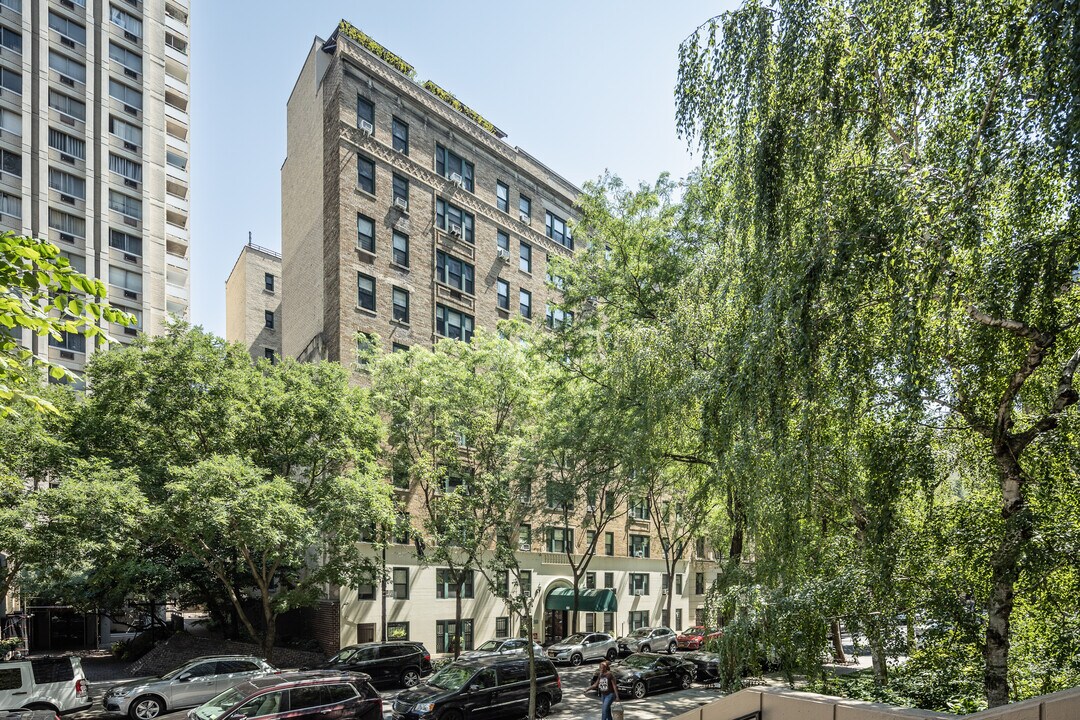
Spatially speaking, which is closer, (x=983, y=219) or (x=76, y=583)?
(x=983, y=219)

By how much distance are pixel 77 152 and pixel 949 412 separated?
5064cm

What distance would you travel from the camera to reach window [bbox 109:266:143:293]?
4409cm

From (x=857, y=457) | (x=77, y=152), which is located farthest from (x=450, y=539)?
(x=77, y=152)

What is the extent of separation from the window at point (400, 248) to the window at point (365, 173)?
101 inches

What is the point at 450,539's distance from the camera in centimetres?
2350

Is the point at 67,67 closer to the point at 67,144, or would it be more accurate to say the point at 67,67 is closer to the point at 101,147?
the point at 67,144

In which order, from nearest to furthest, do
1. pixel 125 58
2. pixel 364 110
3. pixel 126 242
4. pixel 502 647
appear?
pixel 502 647 < pixel 364 110 < pixel 126 242 < pixel 125 58

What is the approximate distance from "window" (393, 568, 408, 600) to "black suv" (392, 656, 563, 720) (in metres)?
12.8

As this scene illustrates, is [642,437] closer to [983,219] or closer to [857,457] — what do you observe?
[857,457]

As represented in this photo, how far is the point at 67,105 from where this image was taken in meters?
43.5

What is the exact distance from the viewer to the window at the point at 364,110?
35506 millimetres

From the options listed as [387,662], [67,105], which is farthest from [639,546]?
[67,105]

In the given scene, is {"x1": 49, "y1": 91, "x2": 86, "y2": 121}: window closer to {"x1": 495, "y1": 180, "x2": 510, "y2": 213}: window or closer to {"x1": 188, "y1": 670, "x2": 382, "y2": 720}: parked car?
{"x1": 495, "y1": 180, "x2": 510, "y2": 213}: window

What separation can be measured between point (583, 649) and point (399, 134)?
1092 inches
